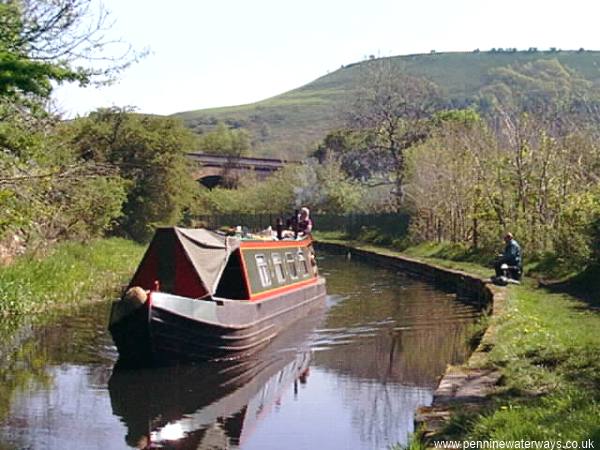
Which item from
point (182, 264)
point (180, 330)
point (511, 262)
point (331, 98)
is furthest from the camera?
point (331, 98)

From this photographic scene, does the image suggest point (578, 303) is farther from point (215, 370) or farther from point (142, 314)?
point (142, 314)

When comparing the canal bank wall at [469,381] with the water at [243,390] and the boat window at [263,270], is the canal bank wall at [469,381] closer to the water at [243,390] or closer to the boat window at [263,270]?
the water at [243,390]

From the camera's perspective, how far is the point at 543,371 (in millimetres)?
9602

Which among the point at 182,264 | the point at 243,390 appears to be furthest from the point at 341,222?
the point at 243,390

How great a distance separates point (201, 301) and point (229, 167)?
55.9m

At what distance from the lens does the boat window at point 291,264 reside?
20812mm

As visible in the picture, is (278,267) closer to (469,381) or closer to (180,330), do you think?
(180,330)

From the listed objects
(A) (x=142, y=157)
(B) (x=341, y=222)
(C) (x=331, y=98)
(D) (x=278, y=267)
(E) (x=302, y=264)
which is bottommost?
(B) (x=341, y=222)

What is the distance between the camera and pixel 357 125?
1876 inches

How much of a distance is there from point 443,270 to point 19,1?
14.4 metres

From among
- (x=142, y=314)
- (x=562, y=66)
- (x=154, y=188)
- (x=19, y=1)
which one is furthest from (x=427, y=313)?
(x=562, y=66)

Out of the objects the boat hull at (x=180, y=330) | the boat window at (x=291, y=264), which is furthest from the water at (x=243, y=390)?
the boat window at (x=291, y=264)

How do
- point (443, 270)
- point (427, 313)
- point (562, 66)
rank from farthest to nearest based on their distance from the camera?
point (562, 66) < point (443, 270) < point (427, 313)

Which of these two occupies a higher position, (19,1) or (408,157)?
(19,1)
